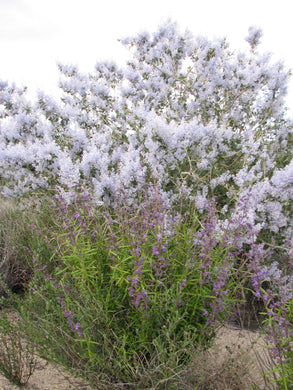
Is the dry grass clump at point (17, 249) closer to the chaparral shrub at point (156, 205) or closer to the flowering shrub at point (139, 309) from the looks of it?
the chaparral shrub at point (156, 205)

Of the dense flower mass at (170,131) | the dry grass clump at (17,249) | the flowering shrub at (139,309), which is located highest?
the dense flower mass at (170,131)

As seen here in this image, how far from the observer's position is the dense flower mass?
3.88m

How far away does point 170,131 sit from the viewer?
151 inches

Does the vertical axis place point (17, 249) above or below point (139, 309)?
below

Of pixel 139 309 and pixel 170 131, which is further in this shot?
pixel 170 131

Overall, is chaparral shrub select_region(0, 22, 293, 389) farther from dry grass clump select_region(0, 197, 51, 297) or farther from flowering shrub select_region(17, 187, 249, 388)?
dry grass clump select_region(0, 197, 51, 297)

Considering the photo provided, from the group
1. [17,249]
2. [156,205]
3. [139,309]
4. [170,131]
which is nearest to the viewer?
[139,309]

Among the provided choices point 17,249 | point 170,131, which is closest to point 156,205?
point 170,131

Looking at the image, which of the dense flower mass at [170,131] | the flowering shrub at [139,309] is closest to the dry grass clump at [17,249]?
the dense flower mass at [170,131]

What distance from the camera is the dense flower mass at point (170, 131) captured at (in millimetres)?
3875

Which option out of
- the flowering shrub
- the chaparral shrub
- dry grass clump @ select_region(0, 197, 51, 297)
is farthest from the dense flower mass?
the flowering shrub

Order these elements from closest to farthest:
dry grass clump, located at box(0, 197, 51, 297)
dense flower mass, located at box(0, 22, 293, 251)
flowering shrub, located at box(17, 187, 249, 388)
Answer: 1. flowering shrub, located at box(17, 187, 249, 388)
2. dense flower mass, located at box(0, 22, 293, 251)
3. dry grass clump, located at box(0, 197, 51, 297)

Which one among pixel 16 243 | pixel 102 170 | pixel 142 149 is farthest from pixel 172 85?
pixel 16 243

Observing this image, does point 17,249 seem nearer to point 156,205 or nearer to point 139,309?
point 156,205
